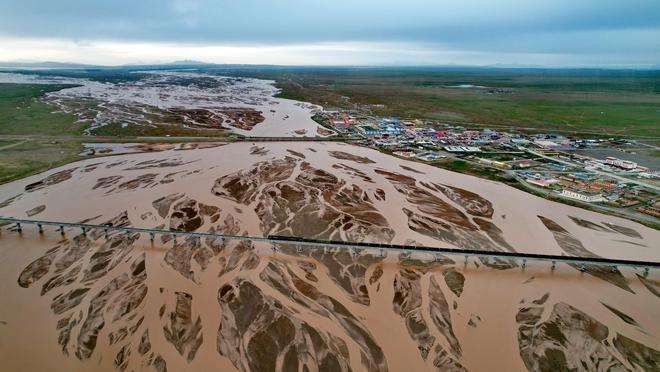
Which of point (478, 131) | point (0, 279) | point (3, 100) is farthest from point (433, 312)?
point (3, 100)

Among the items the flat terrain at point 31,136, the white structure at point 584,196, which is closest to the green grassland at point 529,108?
the white structure at point 584,196

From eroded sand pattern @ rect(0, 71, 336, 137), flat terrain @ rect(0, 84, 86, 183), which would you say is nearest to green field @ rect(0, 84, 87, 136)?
flat terrain @ rect(0, 84, 86, 183)

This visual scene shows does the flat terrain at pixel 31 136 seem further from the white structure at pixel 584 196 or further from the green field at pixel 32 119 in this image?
the white structure at pixel 584 196

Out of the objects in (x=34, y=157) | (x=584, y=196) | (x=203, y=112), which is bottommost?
(x=584, y=196)

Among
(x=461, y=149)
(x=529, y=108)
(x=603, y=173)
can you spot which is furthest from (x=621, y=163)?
(x=529, y=108)

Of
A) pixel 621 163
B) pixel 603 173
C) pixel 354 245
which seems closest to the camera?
pixel 354 245

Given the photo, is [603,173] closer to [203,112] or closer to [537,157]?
[537,157]
